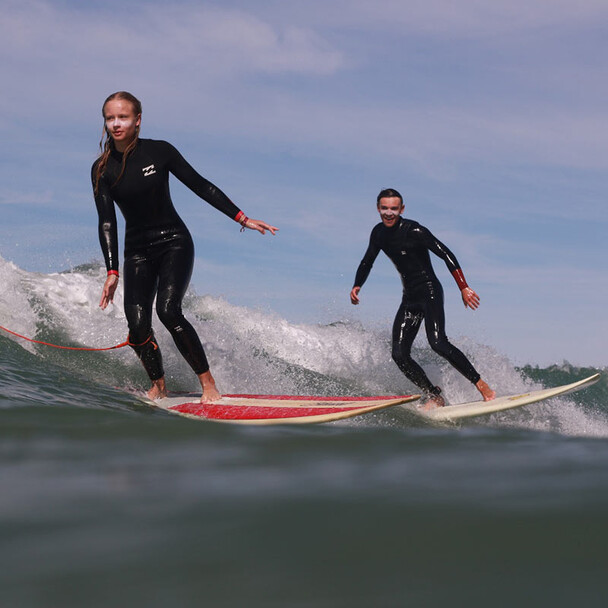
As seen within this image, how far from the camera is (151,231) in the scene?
18.6 feet

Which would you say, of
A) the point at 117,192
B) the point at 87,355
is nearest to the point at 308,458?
the point at 117,192

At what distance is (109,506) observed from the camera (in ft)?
8.10

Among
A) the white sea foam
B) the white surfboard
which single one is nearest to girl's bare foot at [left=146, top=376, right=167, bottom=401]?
the white sea foam

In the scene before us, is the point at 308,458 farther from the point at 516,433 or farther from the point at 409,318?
the point at 409,318

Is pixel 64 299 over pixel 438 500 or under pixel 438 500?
over

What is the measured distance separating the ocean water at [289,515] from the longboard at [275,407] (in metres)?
0.65

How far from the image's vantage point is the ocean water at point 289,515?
1.83 m

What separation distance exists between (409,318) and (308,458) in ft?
14.2

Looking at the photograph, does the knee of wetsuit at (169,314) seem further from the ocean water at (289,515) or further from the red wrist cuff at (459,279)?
the red wrist cuff at (459,279)

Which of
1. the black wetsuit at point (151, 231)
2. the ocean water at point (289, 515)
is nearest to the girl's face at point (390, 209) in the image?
the black wetsuit at point (151, 231)

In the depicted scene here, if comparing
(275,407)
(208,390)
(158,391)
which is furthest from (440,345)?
(158,391)

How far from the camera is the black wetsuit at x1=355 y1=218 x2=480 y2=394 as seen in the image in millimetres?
7340

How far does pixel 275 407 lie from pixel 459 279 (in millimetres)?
2796

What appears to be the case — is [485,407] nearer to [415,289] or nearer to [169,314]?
[415,289]
